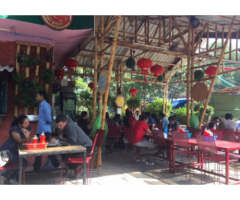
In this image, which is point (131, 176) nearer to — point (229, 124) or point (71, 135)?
point (71, 135)

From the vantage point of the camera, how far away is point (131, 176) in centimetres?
411

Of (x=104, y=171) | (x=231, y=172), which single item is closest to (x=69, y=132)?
(x=104, y=171)

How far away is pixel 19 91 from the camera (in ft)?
15.6

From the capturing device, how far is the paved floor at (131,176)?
3.74m

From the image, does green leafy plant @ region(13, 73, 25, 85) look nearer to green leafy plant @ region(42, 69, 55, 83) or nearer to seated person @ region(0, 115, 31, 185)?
green leafy plant @ region(42, 69, 55, 83)

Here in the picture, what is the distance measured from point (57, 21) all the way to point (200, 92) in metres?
4.41

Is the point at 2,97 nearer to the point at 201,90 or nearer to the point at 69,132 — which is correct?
the point at 69,132

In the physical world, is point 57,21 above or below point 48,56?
above

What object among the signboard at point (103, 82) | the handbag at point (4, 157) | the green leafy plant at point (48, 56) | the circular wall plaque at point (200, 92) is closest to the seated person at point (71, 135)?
the handbag at point (4, 157)

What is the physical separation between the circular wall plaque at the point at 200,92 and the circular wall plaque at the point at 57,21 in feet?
13.7

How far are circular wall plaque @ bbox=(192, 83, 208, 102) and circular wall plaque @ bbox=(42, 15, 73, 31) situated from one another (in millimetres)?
4174

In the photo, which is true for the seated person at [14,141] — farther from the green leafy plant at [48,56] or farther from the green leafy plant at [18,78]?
the green leafy plant at [48,56]

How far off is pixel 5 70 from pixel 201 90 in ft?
17.0

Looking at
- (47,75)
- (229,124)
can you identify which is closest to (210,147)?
(229,124)
